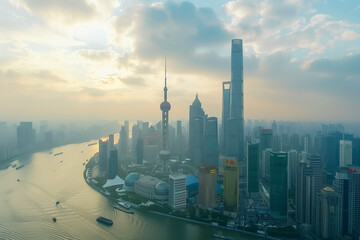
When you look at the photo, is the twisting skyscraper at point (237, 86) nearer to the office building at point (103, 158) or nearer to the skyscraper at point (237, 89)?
the skyscraper at point (237, 89)

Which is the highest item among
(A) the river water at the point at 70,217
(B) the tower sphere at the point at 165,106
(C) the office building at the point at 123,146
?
(B) the tower sphere at the point at 165,106

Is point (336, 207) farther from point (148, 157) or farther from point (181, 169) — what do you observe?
point (148, 157)

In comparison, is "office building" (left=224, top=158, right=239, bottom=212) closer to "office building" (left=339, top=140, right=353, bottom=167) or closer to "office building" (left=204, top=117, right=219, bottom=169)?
"office building" (left=204, top=117, right=219, bottom=169)

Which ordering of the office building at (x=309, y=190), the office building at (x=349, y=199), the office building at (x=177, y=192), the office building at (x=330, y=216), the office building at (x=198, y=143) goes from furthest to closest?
the office building at (x=198, y=143)
the office building at (x=177, y=192)
the office building at (x=309, y=190)
the office building at (x=349, y=199)
the office building at (x=330, y=216)

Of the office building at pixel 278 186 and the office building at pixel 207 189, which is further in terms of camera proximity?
the office building at pixel 207 189

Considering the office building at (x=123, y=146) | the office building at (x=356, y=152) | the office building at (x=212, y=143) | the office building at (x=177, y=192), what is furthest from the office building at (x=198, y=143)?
the office building at (x=356, y=152)

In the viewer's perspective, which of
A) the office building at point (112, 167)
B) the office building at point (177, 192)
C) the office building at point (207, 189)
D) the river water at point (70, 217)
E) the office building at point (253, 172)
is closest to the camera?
the river water at point (70, 217)

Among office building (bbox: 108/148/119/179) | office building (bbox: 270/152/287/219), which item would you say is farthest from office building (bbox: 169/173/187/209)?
office building (bbox: 108/148/119/179)
